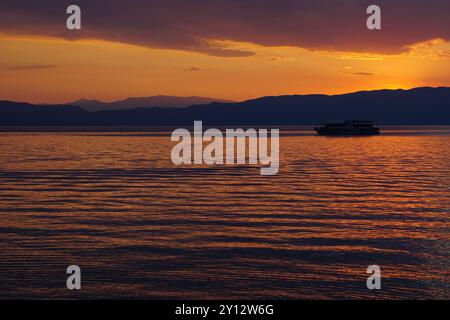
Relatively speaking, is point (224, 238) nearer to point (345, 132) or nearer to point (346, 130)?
point (345, 132)

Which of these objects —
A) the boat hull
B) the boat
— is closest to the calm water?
the boat

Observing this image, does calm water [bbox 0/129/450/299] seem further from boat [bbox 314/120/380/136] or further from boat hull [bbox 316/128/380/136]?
boat hull [bbox 316/128/380/136]

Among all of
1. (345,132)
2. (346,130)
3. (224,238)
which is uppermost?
(346,130)

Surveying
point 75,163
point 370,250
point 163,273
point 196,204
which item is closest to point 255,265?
point 163,273

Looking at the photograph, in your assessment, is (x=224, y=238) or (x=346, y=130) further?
(x=346, y=130)

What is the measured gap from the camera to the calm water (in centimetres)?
1434

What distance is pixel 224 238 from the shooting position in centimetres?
1986

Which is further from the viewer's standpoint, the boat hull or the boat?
the boat hull

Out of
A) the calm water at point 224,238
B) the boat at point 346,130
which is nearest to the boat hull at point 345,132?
the boat at point 346,130

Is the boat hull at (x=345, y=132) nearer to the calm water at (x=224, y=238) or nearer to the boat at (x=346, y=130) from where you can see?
the boat at (x=346, y=130)

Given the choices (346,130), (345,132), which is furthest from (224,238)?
(346,130)

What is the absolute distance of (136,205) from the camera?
27.7 metres

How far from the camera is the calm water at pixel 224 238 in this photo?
14.3m
